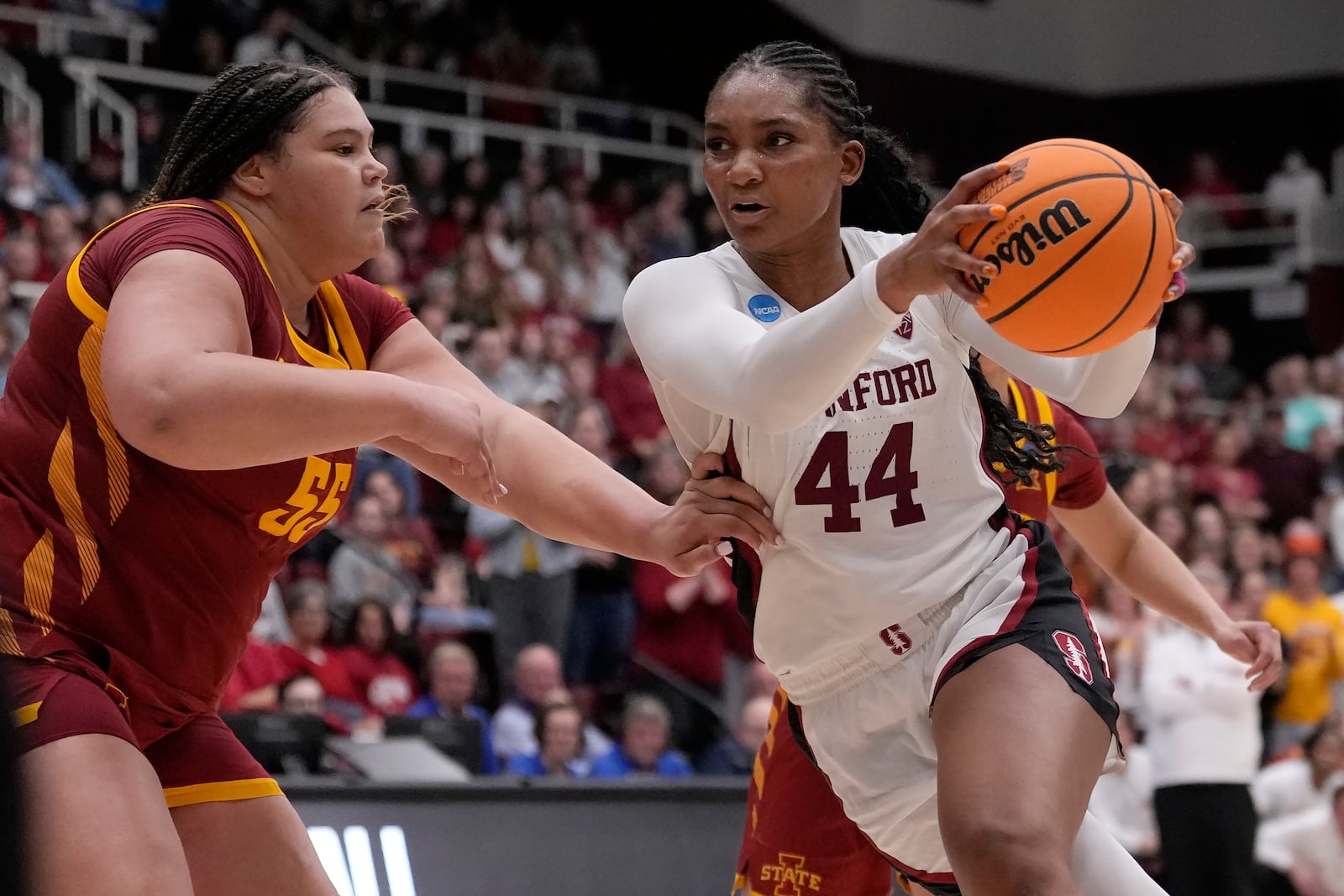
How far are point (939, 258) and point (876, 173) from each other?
0.95 meters

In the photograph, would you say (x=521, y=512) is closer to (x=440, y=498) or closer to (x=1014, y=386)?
(x=1014, y=386)

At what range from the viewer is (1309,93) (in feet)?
68.8

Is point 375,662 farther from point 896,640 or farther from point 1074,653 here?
point 1074,653

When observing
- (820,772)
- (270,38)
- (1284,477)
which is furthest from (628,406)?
(820,772)

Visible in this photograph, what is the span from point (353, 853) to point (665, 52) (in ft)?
50.4

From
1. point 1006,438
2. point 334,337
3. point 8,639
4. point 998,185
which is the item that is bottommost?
point 8,639

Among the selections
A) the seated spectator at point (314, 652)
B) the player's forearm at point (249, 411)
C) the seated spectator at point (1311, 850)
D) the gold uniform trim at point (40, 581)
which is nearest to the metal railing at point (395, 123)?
the seated spectator at point (314, 652)

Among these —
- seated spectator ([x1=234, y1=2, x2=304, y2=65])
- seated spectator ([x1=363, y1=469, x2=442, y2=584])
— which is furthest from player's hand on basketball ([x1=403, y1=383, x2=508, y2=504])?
seated spectator ([x1=234, y1=2, x2=304, y2=65])

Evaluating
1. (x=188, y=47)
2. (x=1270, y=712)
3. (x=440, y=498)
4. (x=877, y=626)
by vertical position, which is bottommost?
(x=1270, y=712)

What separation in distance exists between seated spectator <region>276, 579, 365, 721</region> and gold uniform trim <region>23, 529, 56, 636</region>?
478 cm

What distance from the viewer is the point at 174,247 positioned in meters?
3.01

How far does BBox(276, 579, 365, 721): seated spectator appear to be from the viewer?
7.81 m

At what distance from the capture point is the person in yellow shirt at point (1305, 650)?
939 centimetres

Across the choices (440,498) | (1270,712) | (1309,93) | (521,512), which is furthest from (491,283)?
(1309,93)
